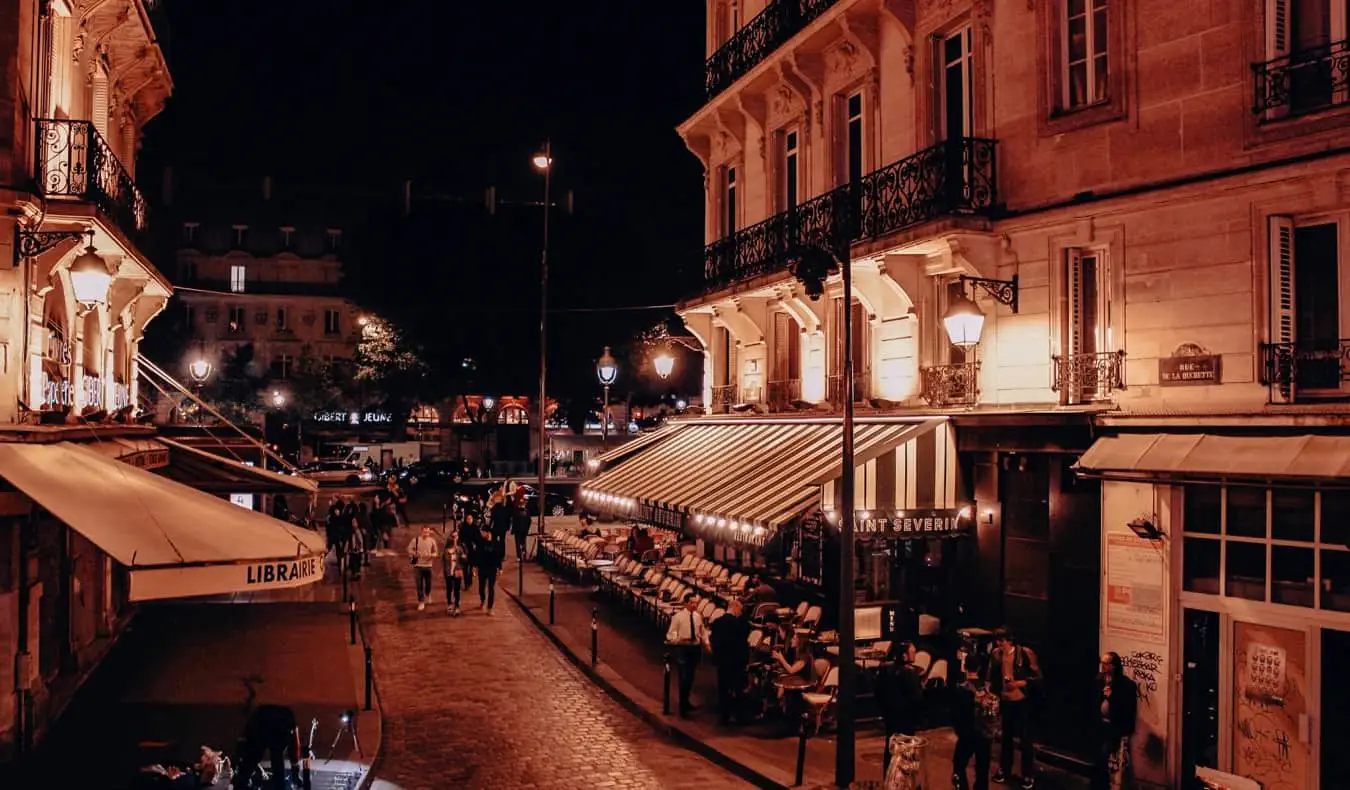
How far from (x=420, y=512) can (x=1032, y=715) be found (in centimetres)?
3508

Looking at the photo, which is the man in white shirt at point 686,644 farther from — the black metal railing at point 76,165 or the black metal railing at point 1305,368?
the black metal railing at point 76,165

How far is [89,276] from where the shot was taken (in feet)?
43.6

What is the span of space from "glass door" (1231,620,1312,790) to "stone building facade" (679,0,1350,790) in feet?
0.08

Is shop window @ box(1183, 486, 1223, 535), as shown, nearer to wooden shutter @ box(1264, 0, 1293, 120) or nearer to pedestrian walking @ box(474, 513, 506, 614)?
wooden shutter @ box(1264, 0, 1293, 120)

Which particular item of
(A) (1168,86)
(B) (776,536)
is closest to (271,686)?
(B) (776,536)

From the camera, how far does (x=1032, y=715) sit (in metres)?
12.4

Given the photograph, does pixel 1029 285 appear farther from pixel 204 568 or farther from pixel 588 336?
pixel 588 336

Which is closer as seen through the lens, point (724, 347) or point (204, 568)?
point (204, 568)

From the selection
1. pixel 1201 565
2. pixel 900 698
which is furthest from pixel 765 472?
pixel 1201 565

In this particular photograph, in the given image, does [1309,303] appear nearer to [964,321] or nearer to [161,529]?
[964,321]

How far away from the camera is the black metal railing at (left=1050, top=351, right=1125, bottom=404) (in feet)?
40.5

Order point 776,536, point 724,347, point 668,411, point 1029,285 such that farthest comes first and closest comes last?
point 668,411 → point 724,347 → point 776,536 → point 1029,285

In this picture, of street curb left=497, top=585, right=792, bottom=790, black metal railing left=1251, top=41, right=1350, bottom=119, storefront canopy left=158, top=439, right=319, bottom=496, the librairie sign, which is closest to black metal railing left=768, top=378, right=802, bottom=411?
the librairie sign

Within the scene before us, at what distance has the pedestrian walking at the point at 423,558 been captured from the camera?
71.9 feet
